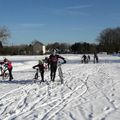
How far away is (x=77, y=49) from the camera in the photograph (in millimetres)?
160250

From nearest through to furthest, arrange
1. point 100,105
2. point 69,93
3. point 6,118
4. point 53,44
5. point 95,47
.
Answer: point 6,118
point 100,105
point 69,93
point 95,47
point 53,44

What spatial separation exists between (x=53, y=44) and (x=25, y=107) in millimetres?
173260

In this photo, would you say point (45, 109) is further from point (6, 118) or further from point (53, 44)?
point (53, 44)

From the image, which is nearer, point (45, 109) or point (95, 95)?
point (45, 109)

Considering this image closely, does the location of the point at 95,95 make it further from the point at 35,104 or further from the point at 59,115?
the point at 59,115

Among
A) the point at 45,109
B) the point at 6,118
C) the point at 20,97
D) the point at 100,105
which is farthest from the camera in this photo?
the point at 20,97

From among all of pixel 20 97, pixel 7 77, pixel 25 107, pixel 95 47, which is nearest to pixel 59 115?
pixel 25 107

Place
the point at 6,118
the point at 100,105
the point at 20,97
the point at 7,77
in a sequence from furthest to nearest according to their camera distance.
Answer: the point at 7,77 → the point at 20,97 → the point at 100,105 → the point at 6,118

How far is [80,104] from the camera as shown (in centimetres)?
1080

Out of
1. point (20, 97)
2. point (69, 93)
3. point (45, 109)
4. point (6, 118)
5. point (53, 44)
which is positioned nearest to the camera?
point (6, 118)

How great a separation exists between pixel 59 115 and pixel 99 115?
101 centimetres

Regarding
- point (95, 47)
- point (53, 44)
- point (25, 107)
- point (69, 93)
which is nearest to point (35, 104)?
point (25, 107)

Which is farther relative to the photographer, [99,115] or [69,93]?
[69,93]

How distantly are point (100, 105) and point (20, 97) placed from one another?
329 centimetres
